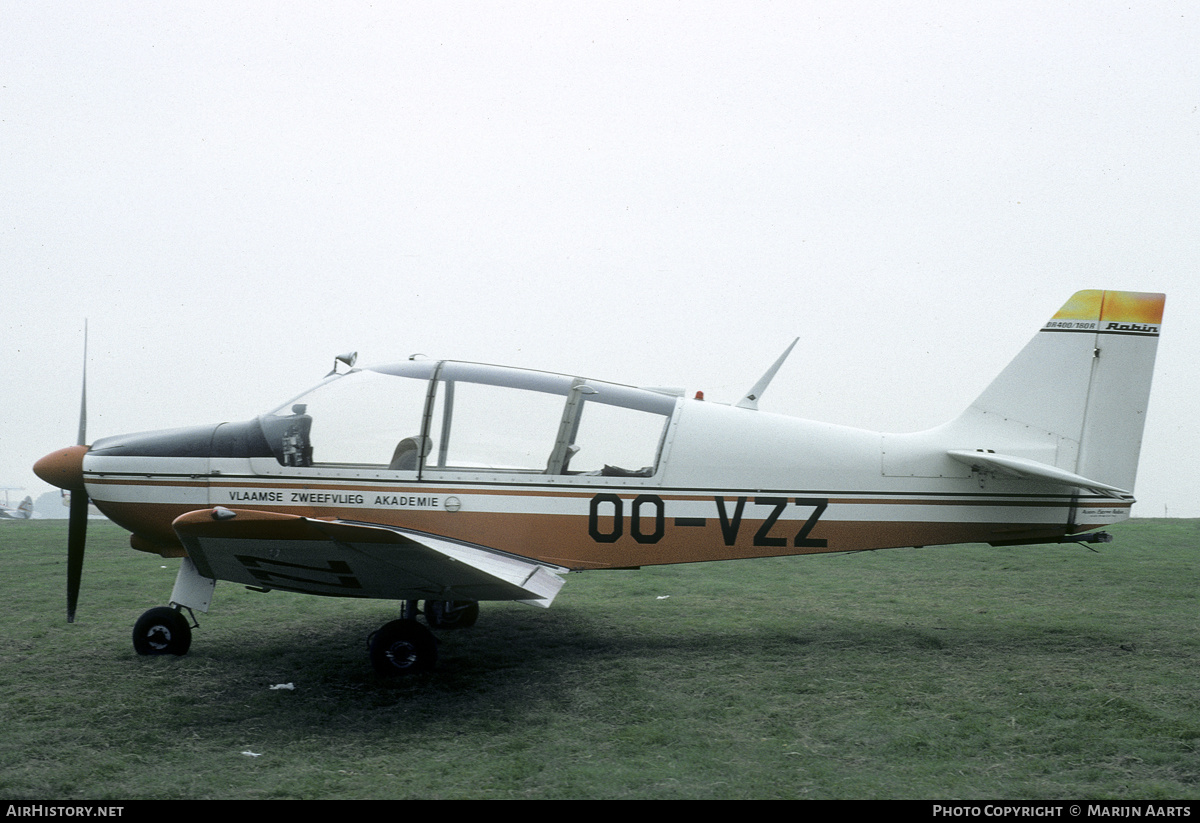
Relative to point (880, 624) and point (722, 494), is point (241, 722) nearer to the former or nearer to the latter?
point (722, 494)

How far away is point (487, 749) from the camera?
11.0 ft

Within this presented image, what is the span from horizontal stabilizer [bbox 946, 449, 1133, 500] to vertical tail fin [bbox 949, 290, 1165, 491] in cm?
14

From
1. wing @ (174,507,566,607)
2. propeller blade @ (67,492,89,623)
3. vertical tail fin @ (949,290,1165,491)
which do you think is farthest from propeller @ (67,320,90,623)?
vertical tail fin @ (949,290,1165,491)

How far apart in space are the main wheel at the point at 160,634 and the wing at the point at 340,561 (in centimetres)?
85

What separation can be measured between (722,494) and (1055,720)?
2167 millimetres

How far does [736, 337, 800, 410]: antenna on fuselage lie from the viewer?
217 inches

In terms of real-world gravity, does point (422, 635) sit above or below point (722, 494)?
below

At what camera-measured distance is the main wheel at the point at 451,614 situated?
561 cm

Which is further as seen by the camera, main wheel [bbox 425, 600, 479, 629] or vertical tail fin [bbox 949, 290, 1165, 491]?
main wheel [bbox 425, 600, 479, 629]

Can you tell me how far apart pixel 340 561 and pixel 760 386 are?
3.08 m

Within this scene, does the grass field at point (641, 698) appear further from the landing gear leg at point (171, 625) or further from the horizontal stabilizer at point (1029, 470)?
the horizontal stabilizer at point (1029, 470)

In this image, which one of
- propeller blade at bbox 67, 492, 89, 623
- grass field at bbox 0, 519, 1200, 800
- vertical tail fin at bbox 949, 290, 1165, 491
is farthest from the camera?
vertical tail fin at bbox 949, 290, 1165, 491

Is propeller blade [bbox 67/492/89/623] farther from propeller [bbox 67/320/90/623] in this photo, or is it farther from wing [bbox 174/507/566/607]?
wing [bbox 174/507/566/607]
